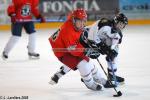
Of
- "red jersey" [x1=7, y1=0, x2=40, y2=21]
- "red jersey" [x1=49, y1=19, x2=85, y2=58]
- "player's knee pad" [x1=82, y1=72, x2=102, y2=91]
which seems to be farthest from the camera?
"red jersey" [x1=7, y1=0, x2=40, y2=21]

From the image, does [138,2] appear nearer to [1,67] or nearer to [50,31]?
[50,31]

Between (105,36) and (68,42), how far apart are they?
1.36 ft

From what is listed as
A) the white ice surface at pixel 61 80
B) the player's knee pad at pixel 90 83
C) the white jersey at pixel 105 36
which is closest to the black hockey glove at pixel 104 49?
the white jersey at pixel 105 36

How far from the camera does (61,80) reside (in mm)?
5312

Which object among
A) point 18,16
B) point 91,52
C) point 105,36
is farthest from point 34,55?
point 91,52

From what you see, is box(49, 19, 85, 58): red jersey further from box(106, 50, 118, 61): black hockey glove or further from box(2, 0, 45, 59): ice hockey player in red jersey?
box(2, 0, 45, 59): ice hockey player in red jersey

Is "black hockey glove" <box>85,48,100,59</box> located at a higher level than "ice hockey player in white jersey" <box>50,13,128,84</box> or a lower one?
lower

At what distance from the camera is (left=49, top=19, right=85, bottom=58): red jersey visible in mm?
4559

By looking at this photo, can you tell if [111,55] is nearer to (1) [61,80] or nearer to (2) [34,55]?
(1) [61,80]

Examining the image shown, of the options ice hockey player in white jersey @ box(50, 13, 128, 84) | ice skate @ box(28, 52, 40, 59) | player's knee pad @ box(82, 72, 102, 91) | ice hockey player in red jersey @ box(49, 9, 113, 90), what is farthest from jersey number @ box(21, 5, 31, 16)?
player's knee pad @ box(82, 72, 102, 91)

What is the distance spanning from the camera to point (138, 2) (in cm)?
1020

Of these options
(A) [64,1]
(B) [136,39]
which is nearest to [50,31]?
(A) [64,1]

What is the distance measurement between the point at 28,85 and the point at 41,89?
0.24m

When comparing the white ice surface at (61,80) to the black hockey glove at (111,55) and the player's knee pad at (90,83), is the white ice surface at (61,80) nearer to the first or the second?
the player's knee pad at (90,83)
